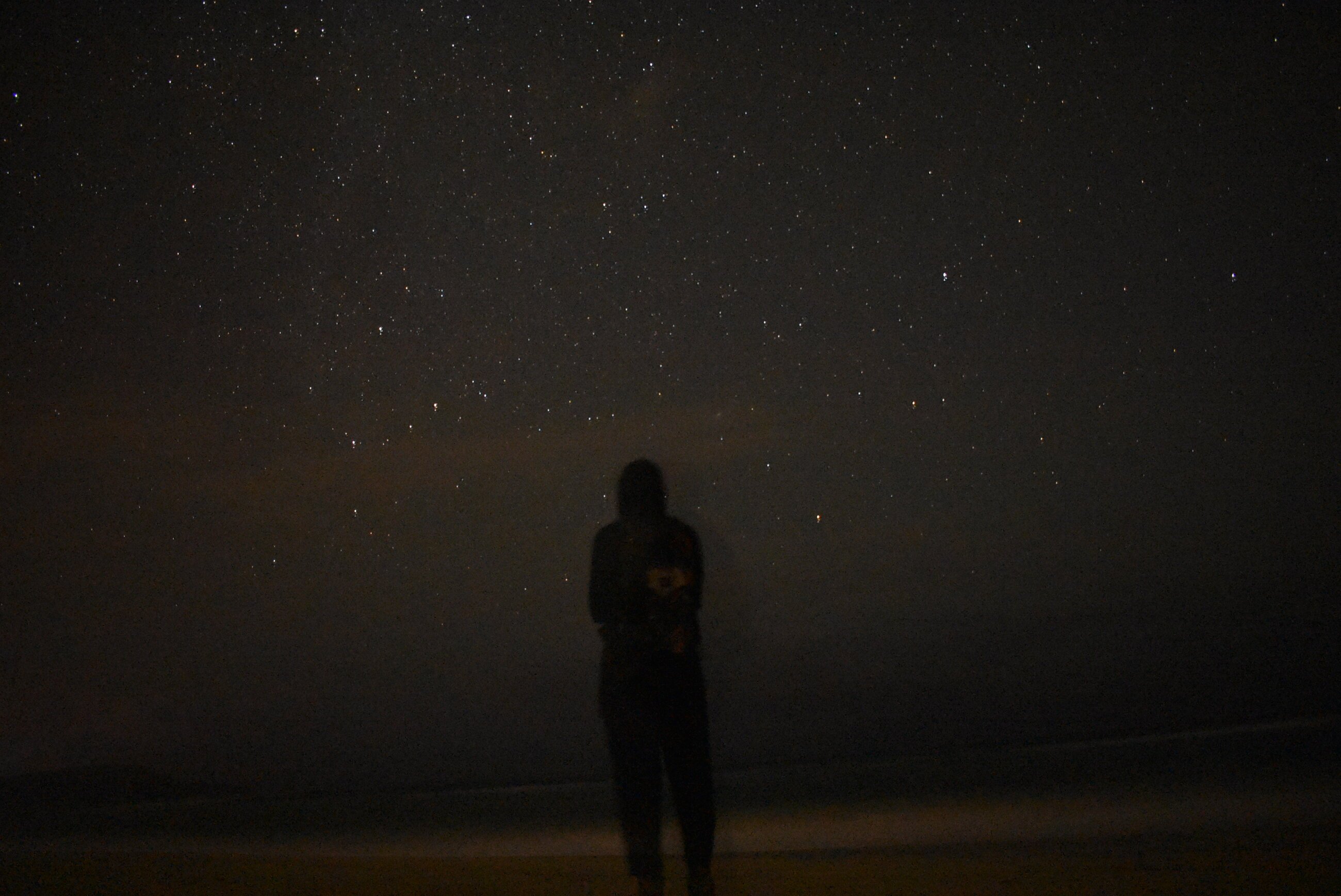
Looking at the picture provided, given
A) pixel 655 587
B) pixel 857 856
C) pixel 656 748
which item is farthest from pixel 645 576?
pixel 857 856

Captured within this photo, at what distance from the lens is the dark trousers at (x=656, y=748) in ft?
5.33

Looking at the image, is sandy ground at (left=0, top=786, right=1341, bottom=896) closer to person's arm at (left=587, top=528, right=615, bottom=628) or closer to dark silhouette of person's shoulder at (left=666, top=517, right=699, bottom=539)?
person's arm at (left=587, top=528, right=615, bottom=628)

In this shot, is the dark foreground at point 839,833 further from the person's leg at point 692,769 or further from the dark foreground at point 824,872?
the person's leg at point 692,769

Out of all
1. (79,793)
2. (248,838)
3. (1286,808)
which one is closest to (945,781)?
(1286,808)

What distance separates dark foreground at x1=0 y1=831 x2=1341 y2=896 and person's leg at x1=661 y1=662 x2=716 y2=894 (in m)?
0.14

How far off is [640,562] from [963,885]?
0.80 m

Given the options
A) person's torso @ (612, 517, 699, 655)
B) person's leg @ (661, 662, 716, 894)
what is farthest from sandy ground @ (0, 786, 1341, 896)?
person's torso @ (612, 517, 699, 655)

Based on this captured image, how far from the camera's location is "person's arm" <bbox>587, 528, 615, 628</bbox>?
1672mm

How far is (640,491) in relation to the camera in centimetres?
170

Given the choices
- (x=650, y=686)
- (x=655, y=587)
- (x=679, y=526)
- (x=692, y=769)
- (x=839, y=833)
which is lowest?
(x=839, y=833)

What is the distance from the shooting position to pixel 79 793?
315 centimetres

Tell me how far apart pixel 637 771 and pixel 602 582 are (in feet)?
1.07

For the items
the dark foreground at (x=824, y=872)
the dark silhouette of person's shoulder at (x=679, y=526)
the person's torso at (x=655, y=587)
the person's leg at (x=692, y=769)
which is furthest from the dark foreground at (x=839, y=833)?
the dark silhouette of person's shoulder at (x=679, y=526)

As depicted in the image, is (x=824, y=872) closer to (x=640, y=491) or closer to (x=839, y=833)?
(x=839, y=833)
